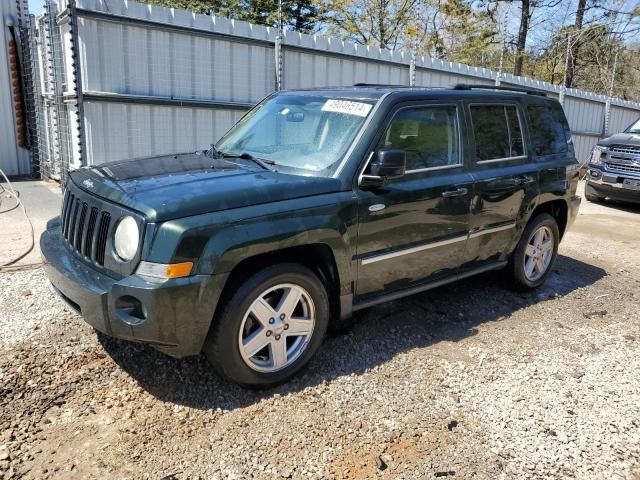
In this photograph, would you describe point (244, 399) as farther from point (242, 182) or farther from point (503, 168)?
point (503, 168)

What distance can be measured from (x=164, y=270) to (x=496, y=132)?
10.6 ft

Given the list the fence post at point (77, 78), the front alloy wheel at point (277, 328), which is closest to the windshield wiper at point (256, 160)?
the front alloy wheel at point (277, 328)

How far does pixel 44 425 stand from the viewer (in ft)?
9.62

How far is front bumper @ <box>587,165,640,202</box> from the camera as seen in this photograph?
10367mm

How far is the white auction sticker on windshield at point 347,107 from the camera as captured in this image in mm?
3814

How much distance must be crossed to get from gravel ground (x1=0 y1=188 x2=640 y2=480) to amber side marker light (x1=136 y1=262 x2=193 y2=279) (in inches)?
33.7

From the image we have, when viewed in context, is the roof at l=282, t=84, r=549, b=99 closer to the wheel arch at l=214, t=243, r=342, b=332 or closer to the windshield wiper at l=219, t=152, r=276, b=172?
the windshield wiper at l=219, t=152, r=276, b=172

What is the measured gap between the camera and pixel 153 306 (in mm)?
2781

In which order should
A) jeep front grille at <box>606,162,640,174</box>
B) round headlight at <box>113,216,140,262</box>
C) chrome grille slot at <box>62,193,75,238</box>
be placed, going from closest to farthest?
1. round headlight at <box>113,216,140,262</box>
2. chrome grille slot at <box>62,193,75,238</box>
3. jeep front grille at <box>606,162,640,174</box>

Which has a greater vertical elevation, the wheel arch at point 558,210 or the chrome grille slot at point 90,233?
the chrome grille slot at point 90,233

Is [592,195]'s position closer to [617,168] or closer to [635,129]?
[617,168]

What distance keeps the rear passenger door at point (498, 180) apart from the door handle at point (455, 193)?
0.51 feet

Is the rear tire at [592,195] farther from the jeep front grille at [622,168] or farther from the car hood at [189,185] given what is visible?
the car hood at [189,185]

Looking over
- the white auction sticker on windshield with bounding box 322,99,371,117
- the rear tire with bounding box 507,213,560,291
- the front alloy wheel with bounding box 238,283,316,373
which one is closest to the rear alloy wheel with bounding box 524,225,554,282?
the rear tire with bounding box 507,213,560,291
